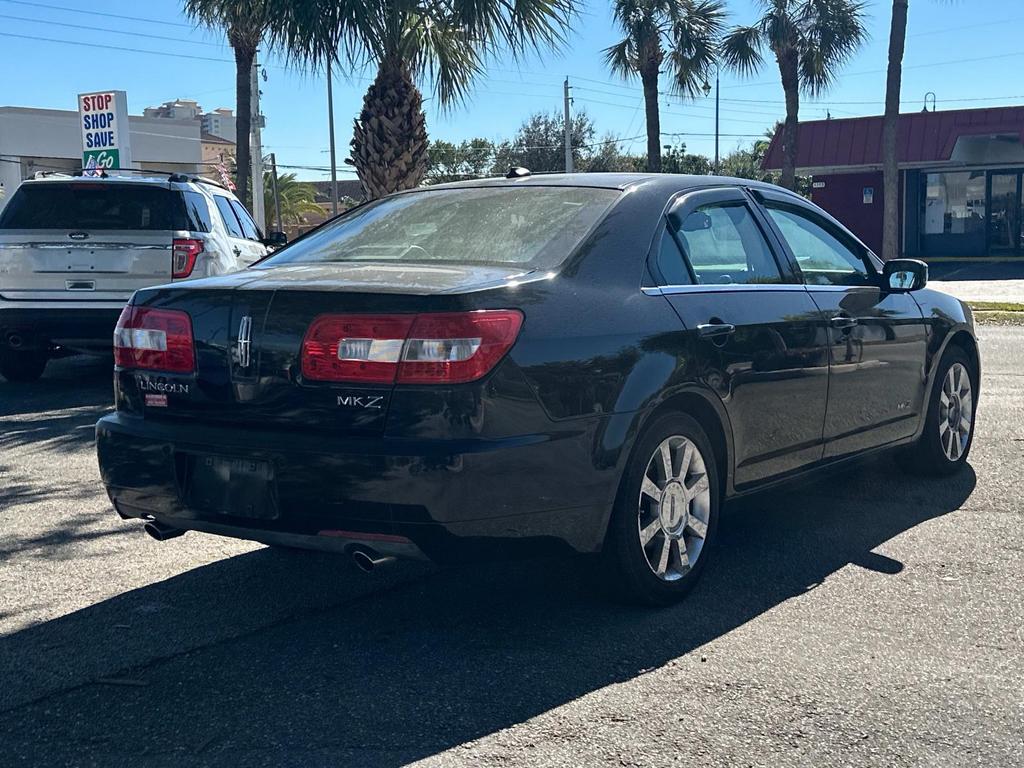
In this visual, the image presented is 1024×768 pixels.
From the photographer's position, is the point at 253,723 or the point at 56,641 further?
the point at 56,641

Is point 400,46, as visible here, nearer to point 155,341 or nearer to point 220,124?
point 155,341

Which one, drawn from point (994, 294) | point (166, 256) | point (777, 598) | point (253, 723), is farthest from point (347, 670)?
point (994, 294)

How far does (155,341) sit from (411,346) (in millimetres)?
1069

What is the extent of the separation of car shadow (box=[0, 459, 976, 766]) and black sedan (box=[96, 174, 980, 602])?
305 millimetres

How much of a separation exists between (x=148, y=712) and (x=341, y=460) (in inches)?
35.5

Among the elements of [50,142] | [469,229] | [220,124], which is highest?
[220,124]

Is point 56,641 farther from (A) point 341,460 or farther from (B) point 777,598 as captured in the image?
(B) point 777,598

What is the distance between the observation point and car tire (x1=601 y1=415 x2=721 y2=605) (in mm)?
4117

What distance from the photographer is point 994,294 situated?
78.2 ft

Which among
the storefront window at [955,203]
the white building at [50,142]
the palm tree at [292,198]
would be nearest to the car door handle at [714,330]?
the storefront window at [955,203]

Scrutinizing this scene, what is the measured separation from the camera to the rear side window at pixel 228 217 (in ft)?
36.2

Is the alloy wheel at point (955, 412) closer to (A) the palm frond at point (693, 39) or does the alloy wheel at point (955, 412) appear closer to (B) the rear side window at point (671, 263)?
(B) the rear side window at point (671, 263)

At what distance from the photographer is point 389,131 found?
15992 millimetres

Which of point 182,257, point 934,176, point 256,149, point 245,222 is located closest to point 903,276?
point 182,257
